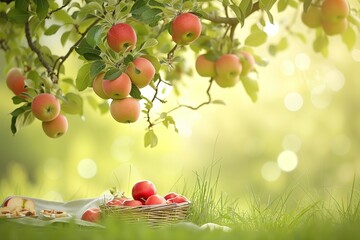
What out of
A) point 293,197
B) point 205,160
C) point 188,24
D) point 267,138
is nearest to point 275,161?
point 267,138

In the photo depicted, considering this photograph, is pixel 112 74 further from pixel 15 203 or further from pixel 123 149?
pixel 123 149

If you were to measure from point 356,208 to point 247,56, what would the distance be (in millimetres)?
852

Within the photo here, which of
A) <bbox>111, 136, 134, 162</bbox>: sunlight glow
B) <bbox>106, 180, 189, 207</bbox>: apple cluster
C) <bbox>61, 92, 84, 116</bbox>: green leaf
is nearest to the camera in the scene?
<bbox>106, 180, 189, 207</bbox>: apple cluster

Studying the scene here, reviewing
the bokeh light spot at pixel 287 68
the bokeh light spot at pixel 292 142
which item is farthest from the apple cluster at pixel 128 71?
the bokeh light spot at pixel 292 142

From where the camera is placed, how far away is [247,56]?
302 centimetres

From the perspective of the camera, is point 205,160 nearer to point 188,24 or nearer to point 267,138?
point 267,138

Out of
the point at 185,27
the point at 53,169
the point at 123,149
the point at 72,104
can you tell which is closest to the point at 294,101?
the point at 123,149

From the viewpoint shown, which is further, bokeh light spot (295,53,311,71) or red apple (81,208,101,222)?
bokeh light spot (295,53,311,71)

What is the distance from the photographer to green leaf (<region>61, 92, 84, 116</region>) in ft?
9.48

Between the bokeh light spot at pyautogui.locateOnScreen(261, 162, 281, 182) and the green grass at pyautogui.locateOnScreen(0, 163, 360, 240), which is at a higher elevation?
the bokeh light spot at pyautogui.locateOnScreen(261, 162, 281, 182)

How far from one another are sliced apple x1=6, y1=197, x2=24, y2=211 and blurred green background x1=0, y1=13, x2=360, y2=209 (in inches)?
194

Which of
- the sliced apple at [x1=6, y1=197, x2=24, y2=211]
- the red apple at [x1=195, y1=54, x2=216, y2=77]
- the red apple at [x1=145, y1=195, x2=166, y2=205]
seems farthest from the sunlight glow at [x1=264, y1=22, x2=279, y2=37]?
the sliced apple at [x1=6, y1=197, x2=24, y2=211]

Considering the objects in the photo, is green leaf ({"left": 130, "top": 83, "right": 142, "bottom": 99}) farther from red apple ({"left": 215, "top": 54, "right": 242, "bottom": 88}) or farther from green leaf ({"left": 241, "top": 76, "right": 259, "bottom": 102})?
green leaf ({"left": 241, "top": 76, "right": 259, "bottom": 102})

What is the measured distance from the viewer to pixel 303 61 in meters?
8.27
